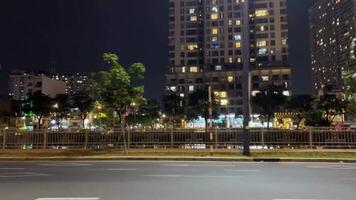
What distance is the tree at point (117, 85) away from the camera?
25656mm

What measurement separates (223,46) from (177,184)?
152110 millimetres

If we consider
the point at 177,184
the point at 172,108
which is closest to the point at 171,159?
the point at 177,184

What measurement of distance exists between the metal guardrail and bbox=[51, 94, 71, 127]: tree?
70.7m

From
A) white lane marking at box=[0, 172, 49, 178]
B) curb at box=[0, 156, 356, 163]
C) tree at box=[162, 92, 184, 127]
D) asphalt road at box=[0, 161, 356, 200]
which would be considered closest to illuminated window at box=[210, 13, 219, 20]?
tree at box=[162, 92, 184, 127]

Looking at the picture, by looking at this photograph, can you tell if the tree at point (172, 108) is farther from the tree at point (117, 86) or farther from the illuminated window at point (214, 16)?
the tree at point (117, 86)

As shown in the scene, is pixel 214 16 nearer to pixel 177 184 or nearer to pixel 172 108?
pixel 172 108

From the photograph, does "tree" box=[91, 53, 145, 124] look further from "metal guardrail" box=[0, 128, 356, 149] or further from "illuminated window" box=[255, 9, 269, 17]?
"illuminated window" box=[255, 9, 269, 17]

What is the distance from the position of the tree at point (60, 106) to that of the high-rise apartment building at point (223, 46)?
189 feet

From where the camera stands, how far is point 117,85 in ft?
84.7

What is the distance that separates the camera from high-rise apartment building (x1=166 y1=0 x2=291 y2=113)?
153m

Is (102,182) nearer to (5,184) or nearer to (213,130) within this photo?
(5,184)

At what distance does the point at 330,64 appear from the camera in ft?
643

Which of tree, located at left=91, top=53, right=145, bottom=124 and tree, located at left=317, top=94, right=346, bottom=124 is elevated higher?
tree, located at left=317, top=94, right=346, bottom=124

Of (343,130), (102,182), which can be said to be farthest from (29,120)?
(102,182)
